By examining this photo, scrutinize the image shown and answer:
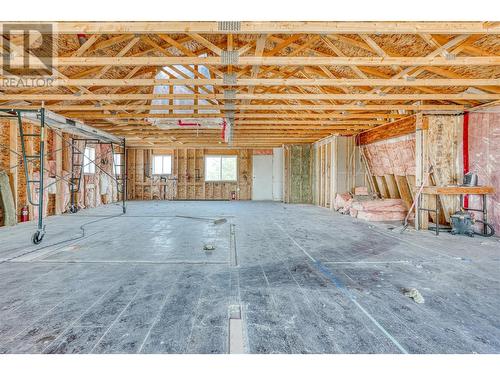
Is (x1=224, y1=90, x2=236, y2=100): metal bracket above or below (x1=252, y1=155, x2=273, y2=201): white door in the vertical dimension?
above

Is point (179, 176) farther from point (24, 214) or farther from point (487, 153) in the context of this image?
point (487, 153)

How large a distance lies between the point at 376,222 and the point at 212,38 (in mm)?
5877

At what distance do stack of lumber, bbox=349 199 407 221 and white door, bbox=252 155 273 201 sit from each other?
7.20 m

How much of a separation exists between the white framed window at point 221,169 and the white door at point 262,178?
1.12 meters

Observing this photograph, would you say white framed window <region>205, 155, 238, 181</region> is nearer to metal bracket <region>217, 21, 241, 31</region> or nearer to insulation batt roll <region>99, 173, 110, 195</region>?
insulation batt roll <region>99, 173, 110, 195</region>

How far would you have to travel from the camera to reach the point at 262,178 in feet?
47.1

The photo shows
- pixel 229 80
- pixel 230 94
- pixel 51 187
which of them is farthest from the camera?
pixel 51 187

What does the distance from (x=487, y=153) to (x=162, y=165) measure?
43.6 ft

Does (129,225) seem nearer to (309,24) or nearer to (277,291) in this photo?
(277,291)

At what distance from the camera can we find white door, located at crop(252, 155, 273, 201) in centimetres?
1431

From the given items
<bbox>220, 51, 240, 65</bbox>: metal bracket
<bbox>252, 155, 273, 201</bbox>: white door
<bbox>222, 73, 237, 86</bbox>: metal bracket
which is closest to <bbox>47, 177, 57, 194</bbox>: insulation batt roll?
<bbox>222, 73, 237, 86</bbox>: metal bracket

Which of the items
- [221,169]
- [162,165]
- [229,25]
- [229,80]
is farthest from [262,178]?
[229,25]

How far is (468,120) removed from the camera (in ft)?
18.7
